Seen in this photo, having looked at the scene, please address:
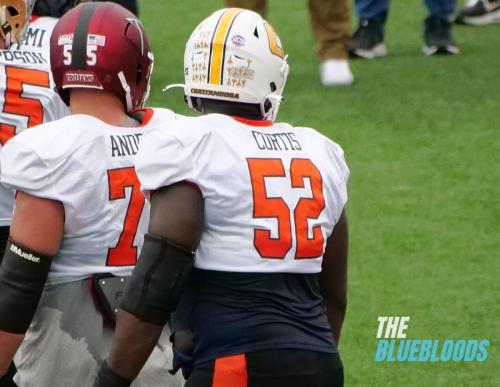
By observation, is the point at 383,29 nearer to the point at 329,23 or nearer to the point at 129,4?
the point at 329,23

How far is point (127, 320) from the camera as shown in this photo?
317 cm

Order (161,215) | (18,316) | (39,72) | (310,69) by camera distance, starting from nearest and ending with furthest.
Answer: (161,215), (18,316), (39,72), (310,69)

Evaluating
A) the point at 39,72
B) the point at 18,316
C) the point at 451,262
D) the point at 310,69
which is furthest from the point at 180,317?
the point at 310,69

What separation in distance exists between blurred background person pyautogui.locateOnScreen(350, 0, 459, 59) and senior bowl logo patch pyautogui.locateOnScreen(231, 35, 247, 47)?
17.8ft

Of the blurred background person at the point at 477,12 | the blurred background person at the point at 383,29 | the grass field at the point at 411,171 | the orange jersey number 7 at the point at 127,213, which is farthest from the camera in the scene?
the blurred background person at the point at 477,12

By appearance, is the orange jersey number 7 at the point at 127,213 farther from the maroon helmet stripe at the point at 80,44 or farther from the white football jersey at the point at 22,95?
the white football jersey at the point at 22,95

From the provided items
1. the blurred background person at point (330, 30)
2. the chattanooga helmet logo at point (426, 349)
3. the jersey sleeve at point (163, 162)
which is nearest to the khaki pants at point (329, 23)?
the blurred background person at point (330, 30)

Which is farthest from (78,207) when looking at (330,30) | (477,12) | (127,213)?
(477,12)

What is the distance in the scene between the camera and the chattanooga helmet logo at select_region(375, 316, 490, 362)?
5.43 m

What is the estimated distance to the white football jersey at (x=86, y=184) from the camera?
334 cm

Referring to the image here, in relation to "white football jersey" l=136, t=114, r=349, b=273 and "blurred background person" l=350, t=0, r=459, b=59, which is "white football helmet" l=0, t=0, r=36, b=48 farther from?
"blurred background person" l=350, t=0, r=459, b=59

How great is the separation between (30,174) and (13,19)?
37.9 inches

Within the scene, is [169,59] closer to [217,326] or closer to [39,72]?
[39,72]

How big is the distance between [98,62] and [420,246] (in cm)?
325
